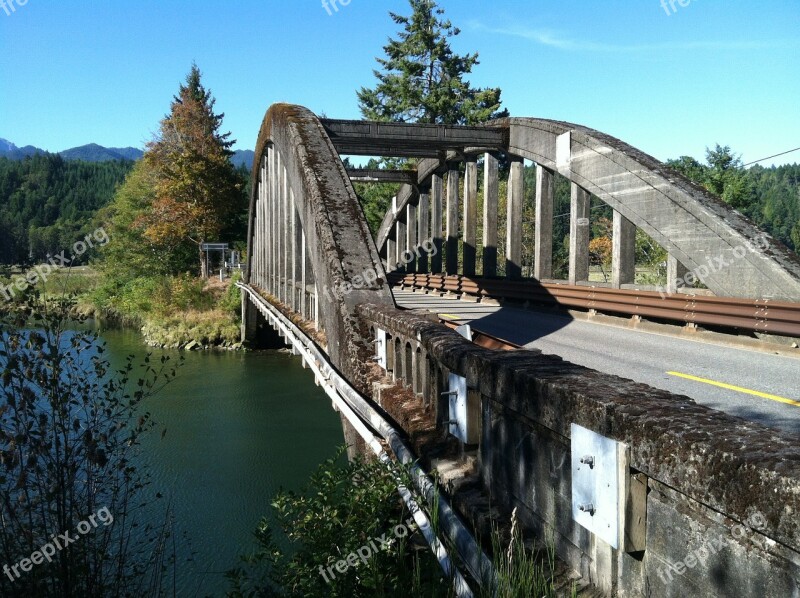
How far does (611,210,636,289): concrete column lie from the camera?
11.9m

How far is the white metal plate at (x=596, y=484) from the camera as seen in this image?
2.12 meters

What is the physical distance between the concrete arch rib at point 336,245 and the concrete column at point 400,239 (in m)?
18.8

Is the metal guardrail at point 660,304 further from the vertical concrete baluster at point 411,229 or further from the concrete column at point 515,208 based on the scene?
the vertical concrete baluster at point 411,229

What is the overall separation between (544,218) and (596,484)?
12651 millimetres

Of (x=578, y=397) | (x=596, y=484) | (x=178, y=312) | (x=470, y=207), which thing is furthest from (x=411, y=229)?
(x=596, y=484)

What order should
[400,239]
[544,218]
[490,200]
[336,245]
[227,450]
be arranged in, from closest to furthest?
[336,245] → [544,218] → [227,450] → [490,200] → [400,239]

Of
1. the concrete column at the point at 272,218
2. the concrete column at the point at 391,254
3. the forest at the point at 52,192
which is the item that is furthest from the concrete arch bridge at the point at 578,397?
the forest at the point at 52,192

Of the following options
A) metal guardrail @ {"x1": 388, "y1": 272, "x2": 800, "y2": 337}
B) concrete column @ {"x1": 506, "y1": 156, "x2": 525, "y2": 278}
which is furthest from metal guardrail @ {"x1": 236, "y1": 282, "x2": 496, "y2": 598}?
concrete column @ {"x1": 506, "y1": 156, "x2": 525, "y2": 278}

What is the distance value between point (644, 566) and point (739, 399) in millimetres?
4753

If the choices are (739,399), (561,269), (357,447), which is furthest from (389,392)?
(561,269)

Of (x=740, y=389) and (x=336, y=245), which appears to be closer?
(x=740, y=389)

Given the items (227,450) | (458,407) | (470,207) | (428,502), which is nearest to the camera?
(428,502)

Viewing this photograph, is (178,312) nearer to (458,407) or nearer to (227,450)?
(227,450)

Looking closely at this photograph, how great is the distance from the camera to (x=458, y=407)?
357 centimetres
